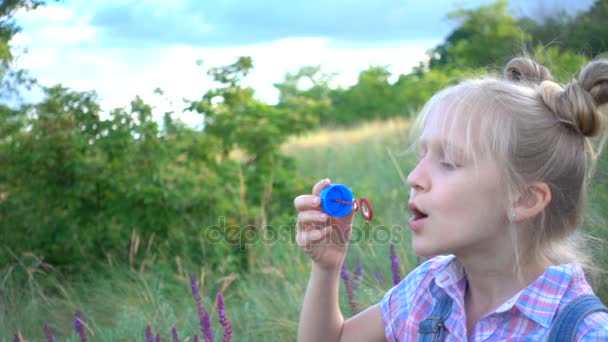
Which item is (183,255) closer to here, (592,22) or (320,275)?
(320,275)

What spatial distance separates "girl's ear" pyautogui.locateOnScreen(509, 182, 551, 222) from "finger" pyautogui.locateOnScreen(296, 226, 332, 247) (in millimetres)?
528

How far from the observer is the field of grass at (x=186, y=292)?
3248mm

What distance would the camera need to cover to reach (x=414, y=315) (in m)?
1.98

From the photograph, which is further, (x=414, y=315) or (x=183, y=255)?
(x=183, y=255)

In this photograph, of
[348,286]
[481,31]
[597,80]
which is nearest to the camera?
[597,80]

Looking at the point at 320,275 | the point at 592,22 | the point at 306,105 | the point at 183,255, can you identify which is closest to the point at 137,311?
the point at 183,255

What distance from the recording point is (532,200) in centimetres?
187

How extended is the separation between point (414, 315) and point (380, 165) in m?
6.71

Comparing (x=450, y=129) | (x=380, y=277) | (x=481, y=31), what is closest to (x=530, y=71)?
(x=450, y=129)

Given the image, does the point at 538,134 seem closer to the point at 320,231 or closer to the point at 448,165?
the point at 448,165

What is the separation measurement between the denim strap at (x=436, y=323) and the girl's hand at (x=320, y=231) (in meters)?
0.31

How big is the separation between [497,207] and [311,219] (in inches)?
20.1

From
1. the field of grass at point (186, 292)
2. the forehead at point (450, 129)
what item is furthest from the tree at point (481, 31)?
the forehead at point (450, 129)

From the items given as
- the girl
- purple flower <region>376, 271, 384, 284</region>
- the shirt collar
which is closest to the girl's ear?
the girl
